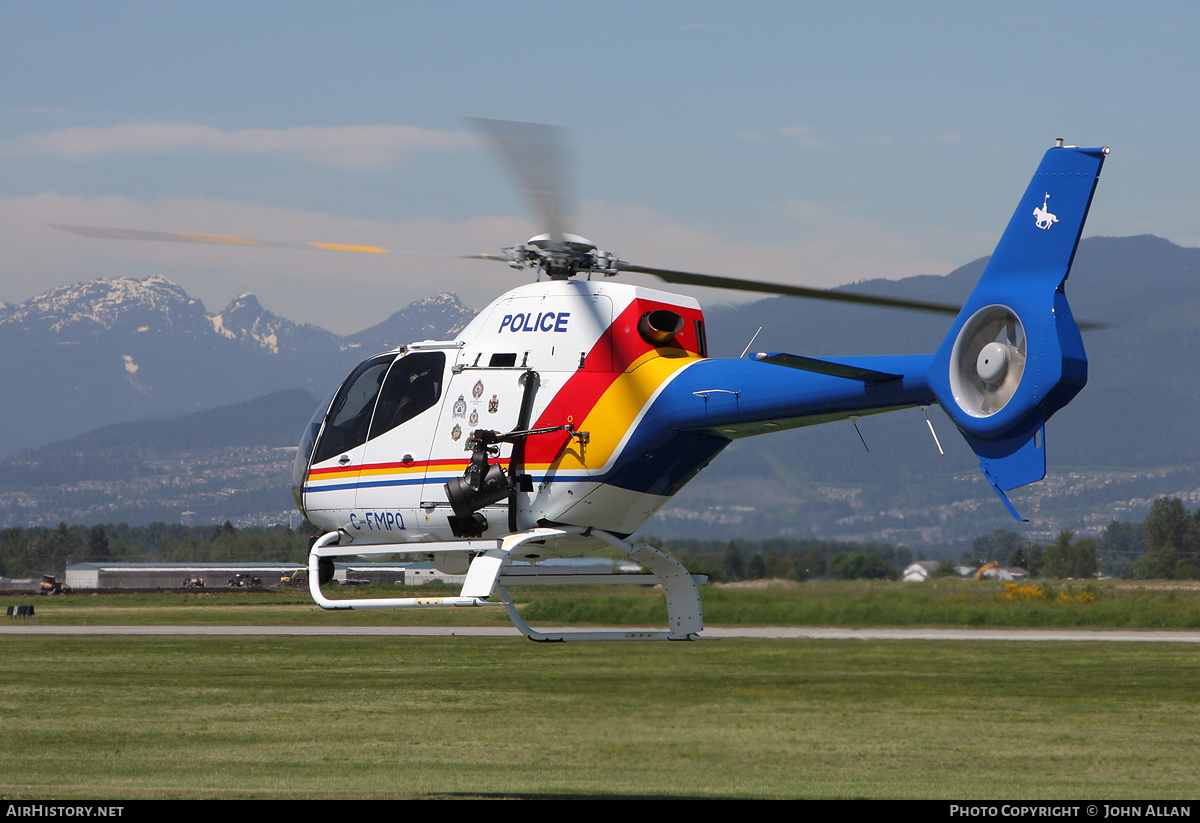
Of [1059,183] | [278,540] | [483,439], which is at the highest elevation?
[1059,183]

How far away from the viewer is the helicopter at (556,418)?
45.8ft

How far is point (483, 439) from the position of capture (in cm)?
1483

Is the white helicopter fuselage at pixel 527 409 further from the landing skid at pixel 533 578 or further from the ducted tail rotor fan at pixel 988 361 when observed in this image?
the ducted tail rotor fan at pixel 988 361

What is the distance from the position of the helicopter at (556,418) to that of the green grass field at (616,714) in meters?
3.73

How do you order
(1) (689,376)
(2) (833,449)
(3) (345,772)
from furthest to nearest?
(2) (833,449), (3) (345,772), (1) (689,376)

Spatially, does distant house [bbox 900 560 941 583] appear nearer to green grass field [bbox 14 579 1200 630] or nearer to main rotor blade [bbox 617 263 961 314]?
green grass field [bbox 14 579 1200 630]

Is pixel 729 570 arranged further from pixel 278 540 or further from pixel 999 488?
pixel 278 540

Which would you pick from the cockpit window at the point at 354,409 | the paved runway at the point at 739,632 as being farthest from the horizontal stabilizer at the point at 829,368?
the paved runway at the point at 739,632

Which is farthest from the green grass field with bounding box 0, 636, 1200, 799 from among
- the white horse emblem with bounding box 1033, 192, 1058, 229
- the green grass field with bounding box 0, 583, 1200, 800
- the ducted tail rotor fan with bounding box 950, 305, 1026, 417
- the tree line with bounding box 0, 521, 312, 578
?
the tree line with bounding box 0, 521, 312, 578

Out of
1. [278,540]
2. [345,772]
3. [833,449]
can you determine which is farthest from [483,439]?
[833,449]

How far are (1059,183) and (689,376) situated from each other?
15.3ft

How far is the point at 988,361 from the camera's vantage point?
453 inches

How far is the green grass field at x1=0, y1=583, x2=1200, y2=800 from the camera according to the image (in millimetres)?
22125

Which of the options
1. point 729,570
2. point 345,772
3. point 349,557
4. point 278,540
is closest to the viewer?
point 349,557
